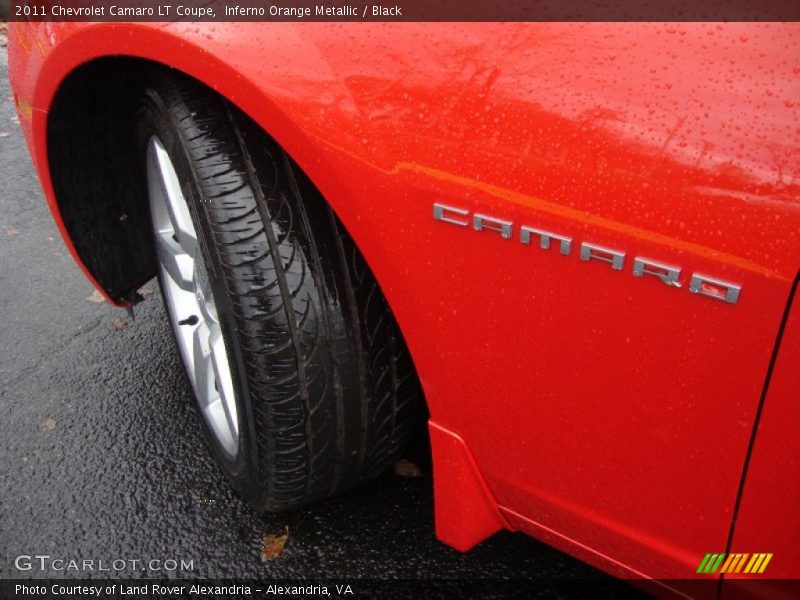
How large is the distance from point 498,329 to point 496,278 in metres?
0.09

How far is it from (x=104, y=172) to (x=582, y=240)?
64.1 inches

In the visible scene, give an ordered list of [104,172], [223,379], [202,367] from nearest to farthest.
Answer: [223,379], [202,367], [104,172]

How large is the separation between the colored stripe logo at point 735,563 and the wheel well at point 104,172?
4.84ft

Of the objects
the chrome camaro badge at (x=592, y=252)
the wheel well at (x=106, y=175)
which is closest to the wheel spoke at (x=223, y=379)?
the wheel well at (x=106, y=175)

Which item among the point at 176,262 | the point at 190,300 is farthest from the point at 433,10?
the point at 190,300

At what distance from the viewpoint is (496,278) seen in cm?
119

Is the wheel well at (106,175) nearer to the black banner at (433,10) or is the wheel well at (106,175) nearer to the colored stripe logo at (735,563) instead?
the black banner at (433,10)

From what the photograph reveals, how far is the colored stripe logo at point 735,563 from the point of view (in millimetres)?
1137

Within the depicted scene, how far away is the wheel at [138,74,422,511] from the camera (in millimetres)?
1504

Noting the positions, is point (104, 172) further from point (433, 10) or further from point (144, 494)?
point (433, 10)

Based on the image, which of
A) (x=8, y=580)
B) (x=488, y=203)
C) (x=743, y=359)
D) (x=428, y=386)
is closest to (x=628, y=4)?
(x=488, y=203)

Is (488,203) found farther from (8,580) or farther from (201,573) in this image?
(8,580)

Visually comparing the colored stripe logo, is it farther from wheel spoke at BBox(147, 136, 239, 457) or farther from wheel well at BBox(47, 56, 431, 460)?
wheel spoke at BBox(147, 136, 239, 457)

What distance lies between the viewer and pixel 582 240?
1064 mm
